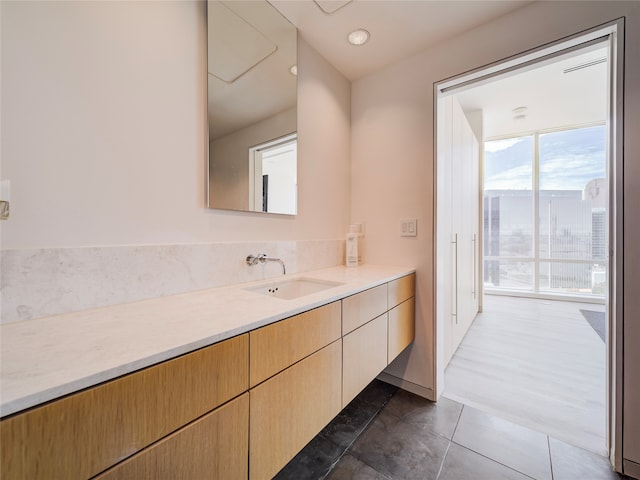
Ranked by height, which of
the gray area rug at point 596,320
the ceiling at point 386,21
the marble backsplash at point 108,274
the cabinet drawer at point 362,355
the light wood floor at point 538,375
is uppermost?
the ceiling at point 386,21

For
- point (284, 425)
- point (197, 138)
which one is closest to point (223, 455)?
point (284, 425)

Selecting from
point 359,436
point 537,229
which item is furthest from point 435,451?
point 537,229

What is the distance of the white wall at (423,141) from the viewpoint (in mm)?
1216

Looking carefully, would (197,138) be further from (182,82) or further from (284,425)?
(284,425)

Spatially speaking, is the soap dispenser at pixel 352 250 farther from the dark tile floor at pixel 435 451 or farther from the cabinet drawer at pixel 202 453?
the cabinet drawer at pixel 202 453

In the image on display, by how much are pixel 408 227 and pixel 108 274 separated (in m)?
1.71

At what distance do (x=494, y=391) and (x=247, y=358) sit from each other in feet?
6.40

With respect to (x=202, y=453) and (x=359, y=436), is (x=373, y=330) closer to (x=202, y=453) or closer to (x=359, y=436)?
(x=359, y=436)

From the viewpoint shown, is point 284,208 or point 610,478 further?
point 284,208

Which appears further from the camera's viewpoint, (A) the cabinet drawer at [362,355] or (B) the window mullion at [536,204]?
(B) the window mullion at [536,204]

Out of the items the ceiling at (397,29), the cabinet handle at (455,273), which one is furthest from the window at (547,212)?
the cabinet handle at (455,273)

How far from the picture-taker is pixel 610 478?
3.96 ft

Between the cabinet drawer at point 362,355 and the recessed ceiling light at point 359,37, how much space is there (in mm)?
1759

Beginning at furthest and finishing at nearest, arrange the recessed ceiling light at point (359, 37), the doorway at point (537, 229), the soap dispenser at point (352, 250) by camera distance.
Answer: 1. the soap dispenser at point (352, 250)
2. the doorway at point (537, 229)
3. the recessed ceiling light at point (359, 37)
